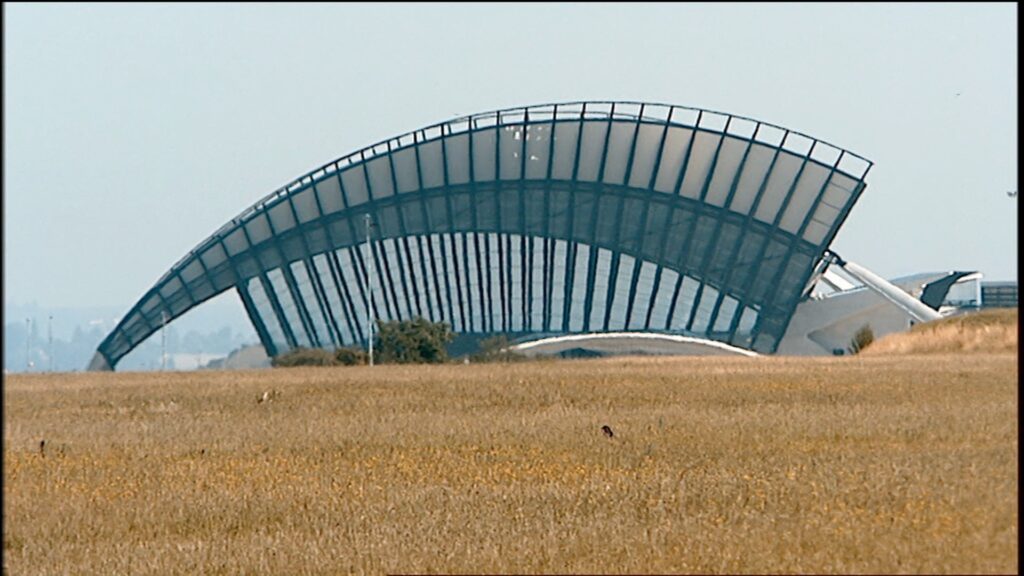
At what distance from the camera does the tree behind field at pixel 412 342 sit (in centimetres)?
7350

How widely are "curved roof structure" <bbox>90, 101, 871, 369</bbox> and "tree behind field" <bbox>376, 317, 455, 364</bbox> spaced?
23.4 feet

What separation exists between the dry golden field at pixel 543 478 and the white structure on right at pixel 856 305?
4018cm

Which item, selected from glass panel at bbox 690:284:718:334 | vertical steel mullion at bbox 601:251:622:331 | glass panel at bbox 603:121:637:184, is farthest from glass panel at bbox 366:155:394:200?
glass panel at bbox 690:284:718:334

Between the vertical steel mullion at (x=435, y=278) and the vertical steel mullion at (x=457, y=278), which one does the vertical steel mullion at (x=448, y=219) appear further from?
the vertical steel mullion at (x=435, y=278)

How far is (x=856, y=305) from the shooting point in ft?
264

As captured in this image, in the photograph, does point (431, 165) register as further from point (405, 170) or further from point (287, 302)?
point (287, 302)

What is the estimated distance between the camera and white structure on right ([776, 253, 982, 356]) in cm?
7781

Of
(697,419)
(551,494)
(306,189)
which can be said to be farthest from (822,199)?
(551,494)

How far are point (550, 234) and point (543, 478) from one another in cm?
6237

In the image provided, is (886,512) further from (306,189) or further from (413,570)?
(306,189)

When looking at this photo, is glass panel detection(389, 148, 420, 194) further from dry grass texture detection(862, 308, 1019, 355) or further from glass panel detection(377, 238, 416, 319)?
dry grass texture detection(862, 308, 1019, 355)

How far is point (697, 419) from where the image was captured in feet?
89.2

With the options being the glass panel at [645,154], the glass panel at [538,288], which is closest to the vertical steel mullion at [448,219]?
the glass panel at [538,288]

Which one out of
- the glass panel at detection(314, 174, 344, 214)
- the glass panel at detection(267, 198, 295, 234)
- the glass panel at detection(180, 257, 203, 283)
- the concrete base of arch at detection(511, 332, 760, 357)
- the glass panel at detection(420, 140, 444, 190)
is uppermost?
the glass panel at detection(420, 140, 444, 190)
